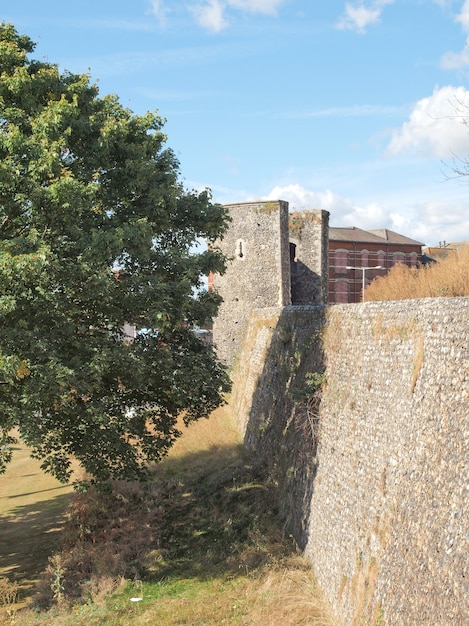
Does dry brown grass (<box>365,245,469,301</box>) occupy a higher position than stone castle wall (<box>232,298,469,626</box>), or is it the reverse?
dry brown grass (<box>365,245,469,301</box>)

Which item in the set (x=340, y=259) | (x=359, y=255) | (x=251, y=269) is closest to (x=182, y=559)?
(x=251, y=269)

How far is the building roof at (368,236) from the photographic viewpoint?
190 ft

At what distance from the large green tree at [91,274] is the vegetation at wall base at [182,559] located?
2590 millimetres

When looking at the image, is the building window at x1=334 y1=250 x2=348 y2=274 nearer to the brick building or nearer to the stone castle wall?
the brick building

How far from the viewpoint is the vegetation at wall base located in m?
13.1

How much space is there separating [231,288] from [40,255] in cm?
2330

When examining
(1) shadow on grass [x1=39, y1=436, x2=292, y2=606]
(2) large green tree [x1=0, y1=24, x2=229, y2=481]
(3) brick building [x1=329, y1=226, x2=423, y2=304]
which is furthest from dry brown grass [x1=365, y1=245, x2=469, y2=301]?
(3) brick building [x1=329, y1=226, x2=423, y2=304]

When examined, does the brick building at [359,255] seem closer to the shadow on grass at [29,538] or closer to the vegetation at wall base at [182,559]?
the vegetation at wall base at [182,559]

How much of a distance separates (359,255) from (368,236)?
305cm

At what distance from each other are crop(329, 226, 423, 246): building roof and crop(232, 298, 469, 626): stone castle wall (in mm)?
40853

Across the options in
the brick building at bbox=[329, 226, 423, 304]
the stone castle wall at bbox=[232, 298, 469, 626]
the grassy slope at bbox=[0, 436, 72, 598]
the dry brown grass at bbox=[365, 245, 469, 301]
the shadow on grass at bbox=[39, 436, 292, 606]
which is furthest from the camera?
the brick building at bbox=[329, 226, 423, 304]

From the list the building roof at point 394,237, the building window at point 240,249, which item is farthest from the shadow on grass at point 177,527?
the building roof at point 394,237

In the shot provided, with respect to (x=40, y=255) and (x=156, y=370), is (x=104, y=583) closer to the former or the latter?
(x=156, y=370)

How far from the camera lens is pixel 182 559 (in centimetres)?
1658
